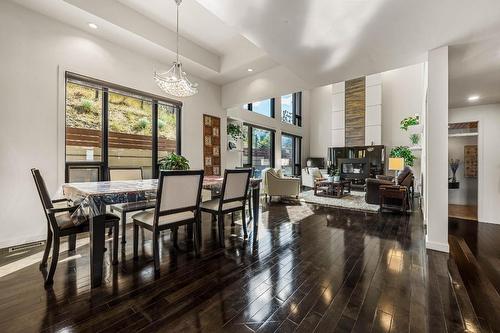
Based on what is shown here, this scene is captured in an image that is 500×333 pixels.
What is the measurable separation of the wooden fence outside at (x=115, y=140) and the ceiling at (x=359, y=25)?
2727 millimetres

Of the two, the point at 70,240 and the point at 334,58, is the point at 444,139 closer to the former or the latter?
the point at 334,58

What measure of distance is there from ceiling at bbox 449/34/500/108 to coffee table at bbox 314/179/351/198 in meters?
3.12

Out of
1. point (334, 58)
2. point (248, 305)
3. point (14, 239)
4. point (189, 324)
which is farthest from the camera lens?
point (334, 58)

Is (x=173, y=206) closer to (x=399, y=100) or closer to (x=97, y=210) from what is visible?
(x=97, y=210)

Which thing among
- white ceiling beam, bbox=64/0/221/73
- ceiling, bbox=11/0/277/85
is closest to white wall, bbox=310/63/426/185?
ceiling, bbox=11/0/277/85

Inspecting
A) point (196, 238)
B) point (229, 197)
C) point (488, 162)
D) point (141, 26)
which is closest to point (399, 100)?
point (488, 162)

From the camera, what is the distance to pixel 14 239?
2.82 m

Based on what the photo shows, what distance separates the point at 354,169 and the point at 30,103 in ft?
30.5

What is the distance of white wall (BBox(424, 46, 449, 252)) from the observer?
265 cm

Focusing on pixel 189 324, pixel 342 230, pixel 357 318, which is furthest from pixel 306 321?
pixel 342 230

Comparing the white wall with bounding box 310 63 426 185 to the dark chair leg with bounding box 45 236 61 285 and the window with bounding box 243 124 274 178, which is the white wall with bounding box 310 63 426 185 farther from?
the dark chair leg with bounding box 45 236 61 285

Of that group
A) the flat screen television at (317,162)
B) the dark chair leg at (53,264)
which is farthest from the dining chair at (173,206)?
the flat screen television at (317,162)

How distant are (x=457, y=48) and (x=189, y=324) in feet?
13.6

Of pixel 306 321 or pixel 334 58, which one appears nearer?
pixel 306 321
